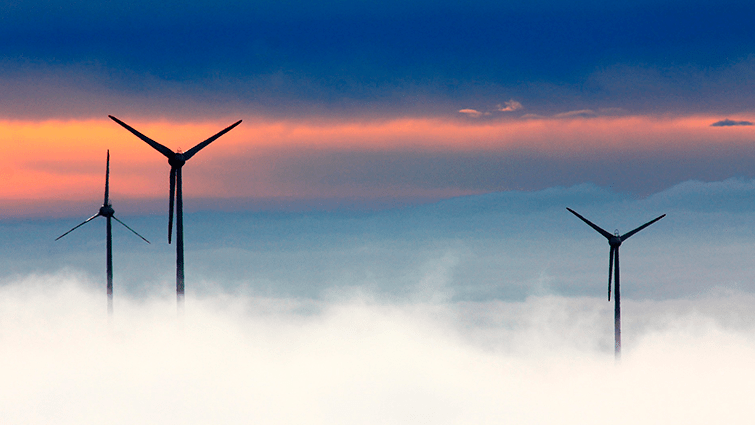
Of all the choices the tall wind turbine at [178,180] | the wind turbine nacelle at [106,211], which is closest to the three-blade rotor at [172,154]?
the tall wind turbine at [178,180]

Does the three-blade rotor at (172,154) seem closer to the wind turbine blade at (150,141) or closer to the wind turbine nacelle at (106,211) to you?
the wind turbine blade at (150,141)

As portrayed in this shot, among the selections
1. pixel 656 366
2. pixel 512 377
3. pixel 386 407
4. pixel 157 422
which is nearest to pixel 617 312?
pixel 386 407

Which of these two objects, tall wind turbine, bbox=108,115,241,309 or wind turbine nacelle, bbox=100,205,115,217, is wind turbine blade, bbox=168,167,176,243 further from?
wind turbine nacelle, bbox=100,205,115,217

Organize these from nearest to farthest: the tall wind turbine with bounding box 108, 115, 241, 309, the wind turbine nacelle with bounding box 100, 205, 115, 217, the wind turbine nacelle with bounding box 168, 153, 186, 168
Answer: the tall wind turbine with bounding box 108, 115, 241, 309 < the wind turbine nacelle with bounding box 168, 153, 186, 168 < the wind turbine nacelle with bounding box 100, 205, 115, 217

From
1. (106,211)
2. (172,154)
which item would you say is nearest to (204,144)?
(172,154)

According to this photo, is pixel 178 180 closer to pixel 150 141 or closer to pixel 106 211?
pixel 150 141

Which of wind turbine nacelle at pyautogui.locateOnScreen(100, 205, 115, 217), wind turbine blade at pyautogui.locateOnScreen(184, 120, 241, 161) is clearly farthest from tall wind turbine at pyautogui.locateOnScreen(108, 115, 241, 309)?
wind turbine nacelle at pyautogui.locateOnScreen(100, 205, 115, 217)

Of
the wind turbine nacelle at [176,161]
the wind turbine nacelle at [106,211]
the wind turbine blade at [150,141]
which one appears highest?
the wind turbine blade at [150,141]
